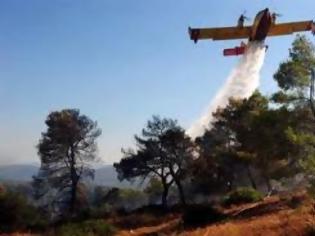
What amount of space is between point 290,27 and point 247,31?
15.6 ft

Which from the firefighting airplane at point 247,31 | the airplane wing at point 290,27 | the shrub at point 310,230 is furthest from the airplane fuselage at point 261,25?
the shrub at point 310,230

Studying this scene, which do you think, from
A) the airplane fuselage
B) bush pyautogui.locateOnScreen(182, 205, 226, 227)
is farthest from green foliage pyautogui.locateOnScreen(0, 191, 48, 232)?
the airplane fuselage

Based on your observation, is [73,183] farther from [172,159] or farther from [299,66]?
[299,66]

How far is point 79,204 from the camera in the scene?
57.5 m

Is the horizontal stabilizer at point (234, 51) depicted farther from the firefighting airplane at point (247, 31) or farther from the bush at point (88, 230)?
the bush at point (88, 230)

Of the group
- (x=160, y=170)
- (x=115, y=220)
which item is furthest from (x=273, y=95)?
(x=160, y=170)

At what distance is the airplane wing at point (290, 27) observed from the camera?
4928cm

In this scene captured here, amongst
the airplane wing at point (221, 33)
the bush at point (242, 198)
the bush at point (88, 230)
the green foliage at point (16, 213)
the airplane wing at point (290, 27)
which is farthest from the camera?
the airplane wing at point (221, 33)

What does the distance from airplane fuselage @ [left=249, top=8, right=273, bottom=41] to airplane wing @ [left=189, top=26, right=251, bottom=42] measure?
0.93m

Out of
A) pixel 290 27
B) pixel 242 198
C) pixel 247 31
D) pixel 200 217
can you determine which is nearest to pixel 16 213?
pixel 200 217

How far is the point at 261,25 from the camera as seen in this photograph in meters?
47.4

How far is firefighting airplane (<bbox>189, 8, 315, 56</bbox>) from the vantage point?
47.4 metres

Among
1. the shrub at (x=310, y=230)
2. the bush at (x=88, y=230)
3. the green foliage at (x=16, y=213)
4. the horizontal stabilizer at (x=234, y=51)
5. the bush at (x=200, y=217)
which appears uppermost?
the horizontal stabilizer at (x=234, y=51)

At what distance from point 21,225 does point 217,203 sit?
47.9 ft
